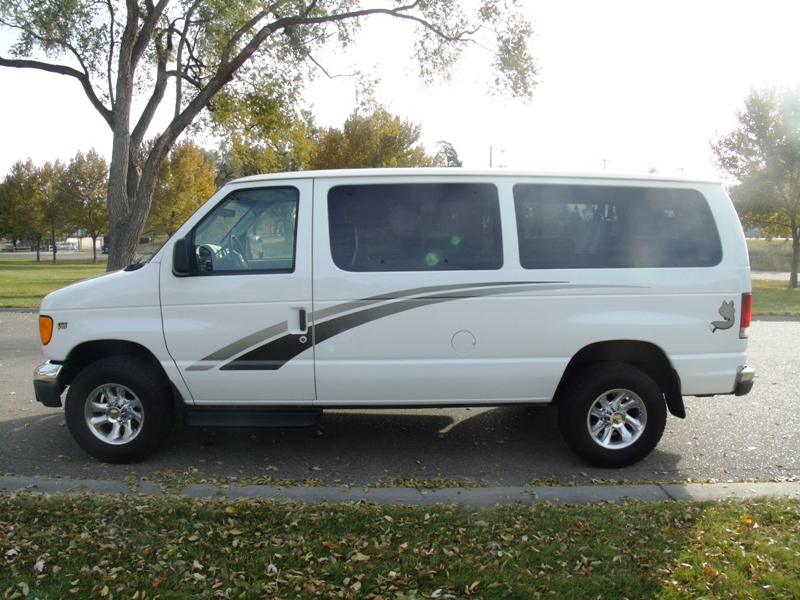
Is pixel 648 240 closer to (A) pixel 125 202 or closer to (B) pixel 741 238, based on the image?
(B) pixel 741 238

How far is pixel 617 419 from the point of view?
5.16 meters

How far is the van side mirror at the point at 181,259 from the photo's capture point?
494 centimetres

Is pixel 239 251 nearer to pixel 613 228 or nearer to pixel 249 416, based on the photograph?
pixel 249 416

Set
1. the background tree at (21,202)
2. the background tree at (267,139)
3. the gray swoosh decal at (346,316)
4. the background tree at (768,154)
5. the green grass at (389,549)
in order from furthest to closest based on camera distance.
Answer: the background tree at (21,202)
the background tree at (768,154)
the background tree at (267,139)
the gray swoosh decal at (346,316)
the green grass at (389,549)

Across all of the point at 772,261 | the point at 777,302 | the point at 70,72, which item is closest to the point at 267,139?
the point at 70,72

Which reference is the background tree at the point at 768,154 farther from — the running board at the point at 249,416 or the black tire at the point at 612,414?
the running board at the point at 249,416

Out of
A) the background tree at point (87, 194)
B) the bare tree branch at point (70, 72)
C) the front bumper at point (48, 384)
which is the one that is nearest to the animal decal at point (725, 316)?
the front bumper at point (48, 384)

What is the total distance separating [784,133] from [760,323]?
Answer: 1345 centimetres

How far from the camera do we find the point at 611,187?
16.9 feet

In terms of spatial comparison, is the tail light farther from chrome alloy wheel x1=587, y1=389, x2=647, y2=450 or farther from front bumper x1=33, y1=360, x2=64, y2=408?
front bumper x1=33, y1=360, x2=64, y2=408

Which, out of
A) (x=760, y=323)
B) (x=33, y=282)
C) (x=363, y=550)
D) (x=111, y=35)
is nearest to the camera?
(x=363, y=550)

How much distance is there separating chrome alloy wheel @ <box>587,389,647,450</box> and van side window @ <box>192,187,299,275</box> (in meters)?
2.69

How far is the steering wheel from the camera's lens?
507cm

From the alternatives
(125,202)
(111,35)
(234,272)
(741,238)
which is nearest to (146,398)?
(234,272)
